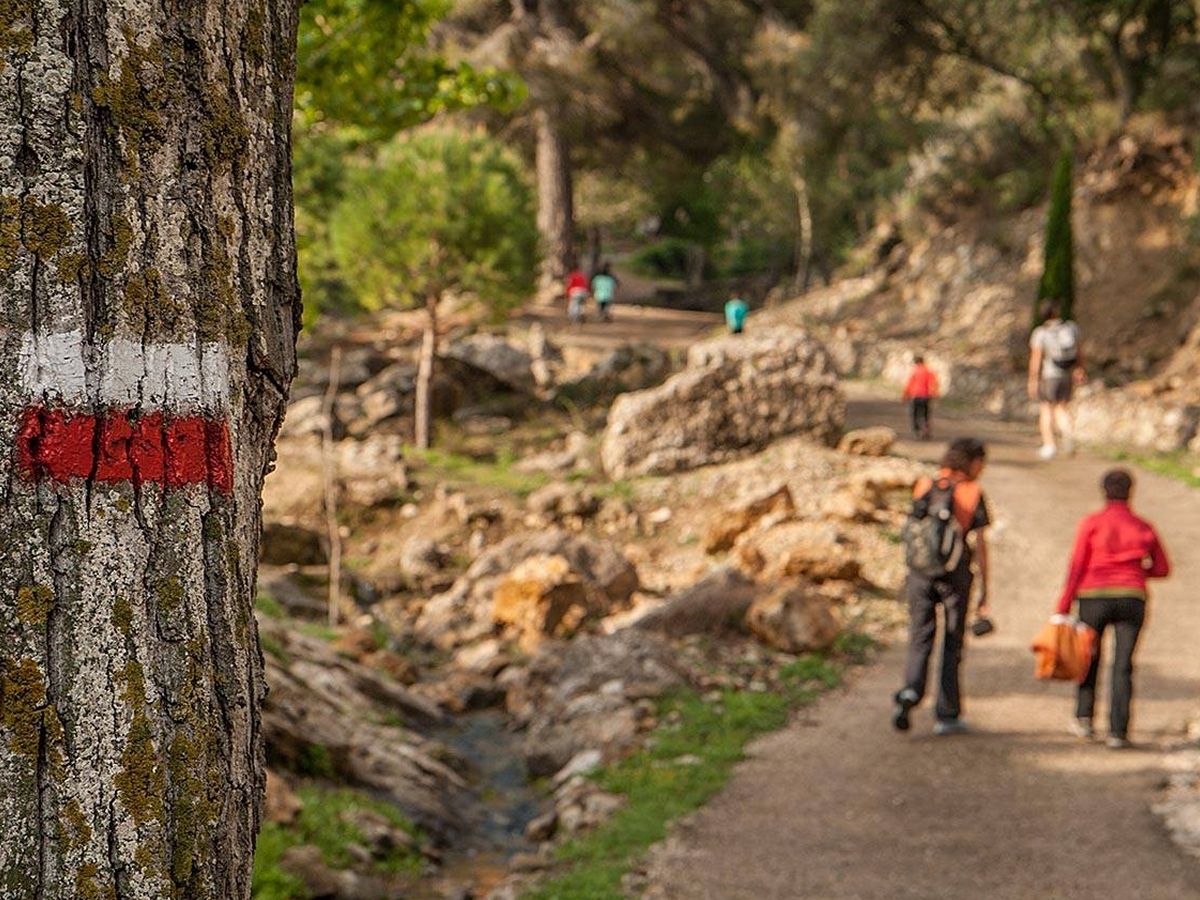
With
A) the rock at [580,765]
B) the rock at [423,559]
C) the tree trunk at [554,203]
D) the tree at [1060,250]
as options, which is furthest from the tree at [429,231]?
the rock at [580,765]

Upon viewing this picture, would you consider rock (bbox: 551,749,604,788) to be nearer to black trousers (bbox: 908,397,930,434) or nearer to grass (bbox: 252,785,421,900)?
grass (bbox: 252,785,421,900)

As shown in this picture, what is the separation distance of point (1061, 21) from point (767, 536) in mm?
19759

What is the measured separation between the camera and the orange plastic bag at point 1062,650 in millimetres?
6762

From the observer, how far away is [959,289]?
105ft

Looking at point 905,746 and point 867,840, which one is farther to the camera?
point 905,746

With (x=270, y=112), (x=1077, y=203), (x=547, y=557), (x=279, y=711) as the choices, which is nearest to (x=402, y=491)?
(x=547, y=557)

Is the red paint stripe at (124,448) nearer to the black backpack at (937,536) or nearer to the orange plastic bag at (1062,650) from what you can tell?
the black backpack at (937,536)

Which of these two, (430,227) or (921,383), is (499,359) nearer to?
(430,227)

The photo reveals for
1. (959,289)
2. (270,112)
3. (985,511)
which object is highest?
(959,289)

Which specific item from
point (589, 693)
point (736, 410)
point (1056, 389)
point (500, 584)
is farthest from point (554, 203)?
point (589, 693)

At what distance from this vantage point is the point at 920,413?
18.4 m

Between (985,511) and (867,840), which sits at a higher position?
(985,511)

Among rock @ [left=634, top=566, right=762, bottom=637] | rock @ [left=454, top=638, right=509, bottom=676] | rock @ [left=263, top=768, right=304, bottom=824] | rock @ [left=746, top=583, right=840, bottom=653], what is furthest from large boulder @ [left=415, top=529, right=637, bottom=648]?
rock @ [left=263, top=768, right=304, bottom=824]

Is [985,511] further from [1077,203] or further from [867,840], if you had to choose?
[1077,203]
